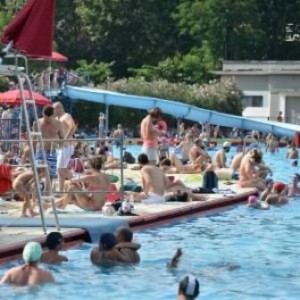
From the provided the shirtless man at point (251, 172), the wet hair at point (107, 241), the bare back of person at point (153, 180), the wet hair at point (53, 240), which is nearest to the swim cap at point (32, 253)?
the wet hair at point (53, 240)

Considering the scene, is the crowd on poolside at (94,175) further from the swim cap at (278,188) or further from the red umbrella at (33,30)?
the red umbrella at (33,30)

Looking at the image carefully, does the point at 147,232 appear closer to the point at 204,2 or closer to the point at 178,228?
the point at 178,228

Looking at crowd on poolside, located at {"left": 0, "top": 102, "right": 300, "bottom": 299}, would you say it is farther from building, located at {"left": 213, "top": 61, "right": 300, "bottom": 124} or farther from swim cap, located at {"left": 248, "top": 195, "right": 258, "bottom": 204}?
building, located at {"left": 213, "top": 61, "right": 300, "bottom": 124}

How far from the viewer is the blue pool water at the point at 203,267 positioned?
12.4m

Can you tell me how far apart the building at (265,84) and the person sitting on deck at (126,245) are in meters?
55.3

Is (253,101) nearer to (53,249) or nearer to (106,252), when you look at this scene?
(106,252)

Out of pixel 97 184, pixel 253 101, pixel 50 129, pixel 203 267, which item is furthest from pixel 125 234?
pixel 253 101

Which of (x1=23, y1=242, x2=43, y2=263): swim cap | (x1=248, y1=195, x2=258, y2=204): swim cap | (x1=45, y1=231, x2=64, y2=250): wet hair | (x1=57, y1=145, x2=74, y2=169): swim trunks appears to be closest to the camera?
(x1=23, y1=242, x2=43, y2=263): swim cap

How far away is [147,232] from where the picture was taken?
56.7 feet

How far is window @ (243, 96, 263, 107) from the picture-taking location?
70188mm

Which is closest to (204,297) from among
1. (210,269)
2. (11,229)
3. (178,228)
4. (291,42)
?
(210,269)

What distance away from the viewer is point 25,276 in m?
12.0

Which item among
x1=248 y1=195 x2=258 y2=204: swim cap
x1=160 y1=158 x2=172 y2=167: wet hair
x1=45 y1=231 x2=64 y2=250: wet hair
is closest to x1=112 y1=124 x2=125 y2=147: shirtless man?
x1=160 y1=158 x2=172 y2=167: wet hair

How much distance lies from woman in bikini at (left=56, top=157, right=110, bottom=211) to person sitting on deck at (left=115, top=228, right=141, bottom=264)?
A: 4.23 m
